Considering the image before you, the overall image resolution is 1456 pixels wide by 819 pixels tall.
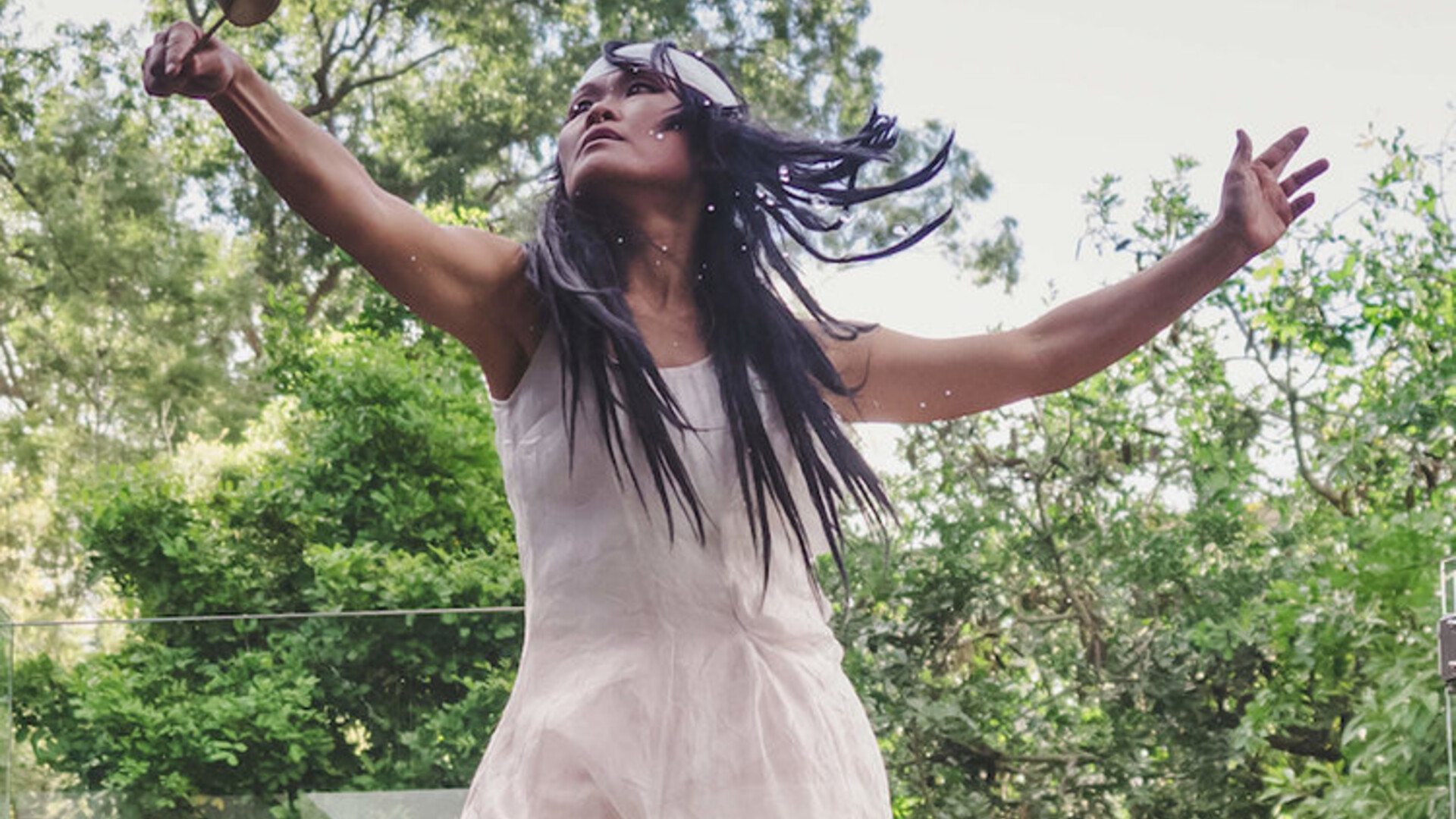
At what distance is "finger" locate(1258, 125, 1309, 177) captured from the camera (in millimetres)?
1239

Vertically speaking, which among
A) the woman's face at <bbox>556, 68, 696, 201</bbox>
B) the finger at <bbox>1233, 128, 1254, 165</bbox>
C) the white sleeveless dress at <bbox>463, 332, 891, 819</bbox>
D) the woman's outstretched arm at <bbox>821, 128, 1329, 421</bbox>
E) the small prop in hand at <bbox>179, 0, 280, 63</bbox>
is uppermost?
the finger at <bbox>1233, 128, 1254, 165</bbox>

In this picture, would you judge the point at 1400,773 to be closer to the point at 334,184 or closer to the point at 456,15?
the point at 334,184

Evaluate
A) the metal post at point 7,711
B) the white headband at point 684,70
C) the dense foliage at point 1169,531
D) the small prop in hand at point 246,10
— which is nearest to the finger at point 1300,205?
the white headband at point 684,70

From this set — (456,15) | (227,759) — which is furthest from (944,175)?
(227,759)

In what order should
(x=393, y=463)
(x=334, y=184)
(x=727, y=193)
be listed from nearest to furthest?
(x=334, y=184), (x=727, y=193), (x=393, y=463)

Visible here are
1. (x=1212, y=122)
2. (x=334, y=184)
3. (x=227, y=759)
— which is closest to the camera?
(x=334, y=184)

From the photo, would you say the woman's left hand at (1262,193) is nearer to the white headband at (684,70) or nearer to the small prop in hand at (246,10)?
the white headband at (684,70)

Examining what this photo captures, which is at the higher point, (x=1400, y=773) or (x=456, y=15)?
(x=456, y=15)

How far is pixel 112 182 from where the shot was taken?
28.9 feet

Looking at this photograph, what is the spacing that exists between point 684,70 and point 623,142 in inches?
4.0

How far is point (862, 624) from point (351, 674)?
1.46 metres

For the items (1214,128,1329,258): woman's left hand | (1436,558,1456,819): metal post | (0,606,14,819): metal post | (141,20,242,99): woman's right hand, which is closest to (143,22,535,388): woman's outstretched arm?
(141,20,242,99): woman's right hand

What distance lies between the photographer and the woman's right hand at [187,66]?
839 millimetres

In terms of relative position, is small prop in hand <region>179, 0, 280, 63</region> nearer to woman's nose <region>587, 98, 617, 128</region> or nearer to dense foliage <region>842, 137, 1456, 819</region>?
woman's nose <region>587, 98, 617, 128</region>
